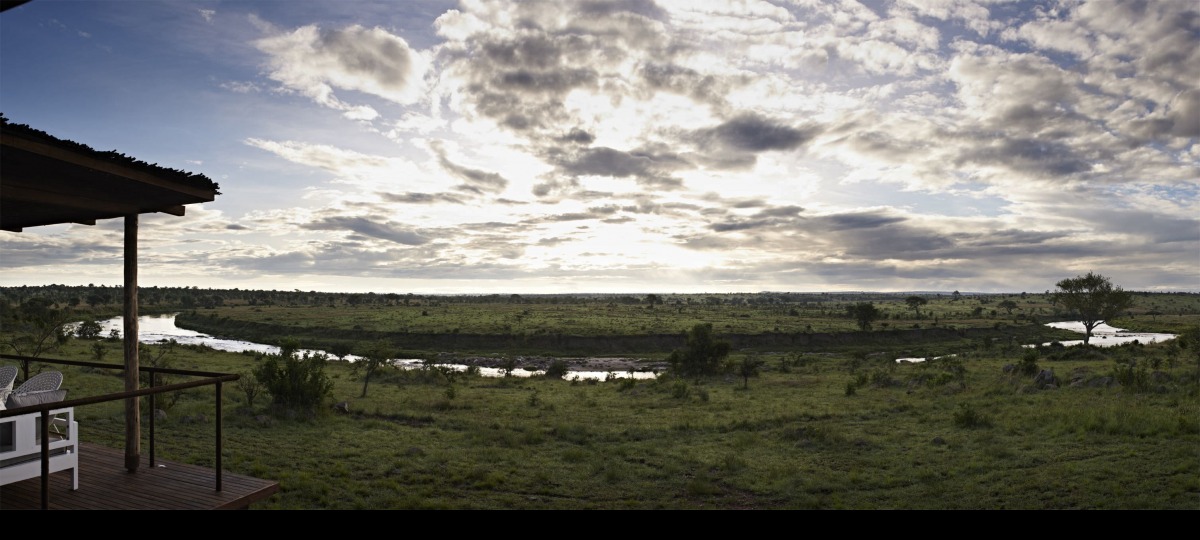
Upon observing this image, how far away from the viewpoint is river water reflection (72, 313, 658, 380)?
38031 mm

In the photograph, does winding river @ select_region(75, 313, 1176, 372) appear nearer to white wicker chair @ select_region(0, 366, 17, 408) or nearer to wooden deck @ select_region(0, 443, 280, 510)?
wooden deck @ select_region(0, 443, 280, 510)

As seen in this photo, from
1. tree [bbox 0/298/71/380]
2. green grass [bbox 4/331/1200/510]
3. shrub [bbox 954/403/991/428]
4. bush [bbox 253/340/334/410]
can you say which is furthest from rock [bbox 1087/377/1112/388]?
tree [bbox 0/298/71/380]

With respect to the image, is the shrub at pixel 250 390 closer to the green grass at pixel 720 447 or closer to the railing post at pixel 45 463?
the green grass at pixel 720 447

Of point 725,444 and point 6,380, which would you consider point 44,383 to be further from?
point 725,444

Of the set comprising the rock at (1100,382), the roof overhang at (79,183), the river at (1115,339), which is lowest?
the river at (1115,339)

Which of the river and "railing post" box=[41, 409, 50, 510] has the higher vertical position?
"railing post" box=[41, 409, 50, 510]

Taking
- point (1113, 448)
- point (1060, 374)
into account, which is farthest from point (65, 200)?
point (1060, 374)

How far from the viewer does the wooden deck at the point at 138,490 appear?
271 inches

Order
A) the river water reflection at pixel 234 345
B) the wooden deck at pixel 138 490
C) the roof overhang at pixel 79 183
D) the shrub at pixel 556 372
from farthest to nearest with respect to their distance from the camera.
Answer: the river water reflection at pixel 234 345 → the shrub at pixel 556 372 → the wooden deck at pixel 138 490 → the roof overhang at pixel 79 183

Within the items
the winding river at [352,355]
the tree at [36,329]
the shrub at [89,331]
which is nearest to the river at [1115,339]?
the winding river at [352,355]

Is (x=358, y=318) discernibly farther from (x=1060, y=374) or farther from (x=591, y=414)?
(x=1060, y=374)

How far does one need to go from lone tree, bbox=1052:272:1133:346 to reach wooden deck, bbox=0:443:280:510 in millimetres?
60062

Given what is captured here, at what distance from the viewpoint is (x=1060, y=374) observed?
25.9m

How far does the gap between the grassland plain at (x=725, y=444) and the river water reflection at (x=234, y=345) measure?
1108 centimetres
